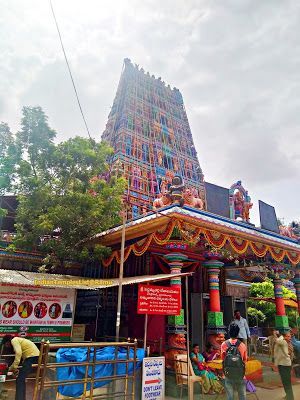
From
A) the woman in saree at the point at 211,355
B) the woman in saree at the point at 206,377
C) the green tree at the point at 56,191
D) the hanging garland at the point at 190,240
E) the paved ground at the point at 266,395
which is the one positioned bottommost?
the paved ground at the point at 266,395

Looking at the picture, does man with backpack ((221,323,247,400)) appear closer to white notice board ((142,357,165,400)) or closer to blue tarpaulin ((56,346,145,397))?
white notice board ((142,357,165,400))

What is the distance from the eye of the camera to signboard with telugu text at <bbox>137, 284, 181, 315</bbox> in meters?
6.43

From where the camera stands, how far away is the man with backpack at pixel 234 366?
5496 millimetres

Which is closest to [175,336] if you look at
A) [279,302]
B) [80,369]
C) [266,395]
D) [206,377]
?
[206,377]

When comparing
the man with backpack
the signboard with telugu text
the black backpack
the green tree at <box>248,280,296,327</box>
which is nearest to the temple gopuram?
the signboard with telugu text

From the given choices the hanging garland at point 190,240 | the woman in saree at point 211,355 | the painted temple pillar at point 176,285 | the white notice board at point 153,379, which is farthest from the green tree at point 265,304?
the white notice board at point 153,379

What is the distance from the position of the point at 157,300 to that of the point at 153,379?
1.48 meters

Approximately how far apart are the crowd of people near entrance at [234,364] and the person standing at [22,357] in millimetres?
3570

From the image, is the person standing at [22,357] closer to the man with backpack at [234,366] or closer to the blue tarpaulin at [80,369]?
the blue tarpaulin at [80,369]

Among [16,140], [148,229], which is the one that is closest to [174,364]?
[148,229]

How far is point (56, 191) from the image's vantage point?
40.9ft

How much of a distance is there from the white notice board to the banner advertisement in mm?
4444

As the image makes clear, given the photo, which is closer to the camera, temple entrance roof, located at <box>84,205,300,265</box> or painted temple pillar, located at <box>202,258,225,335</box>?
temple entrance roof, located at <box>84,205,300,265</box>

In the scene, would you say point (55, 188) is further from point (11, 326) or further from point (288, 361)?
point (288, 361)
